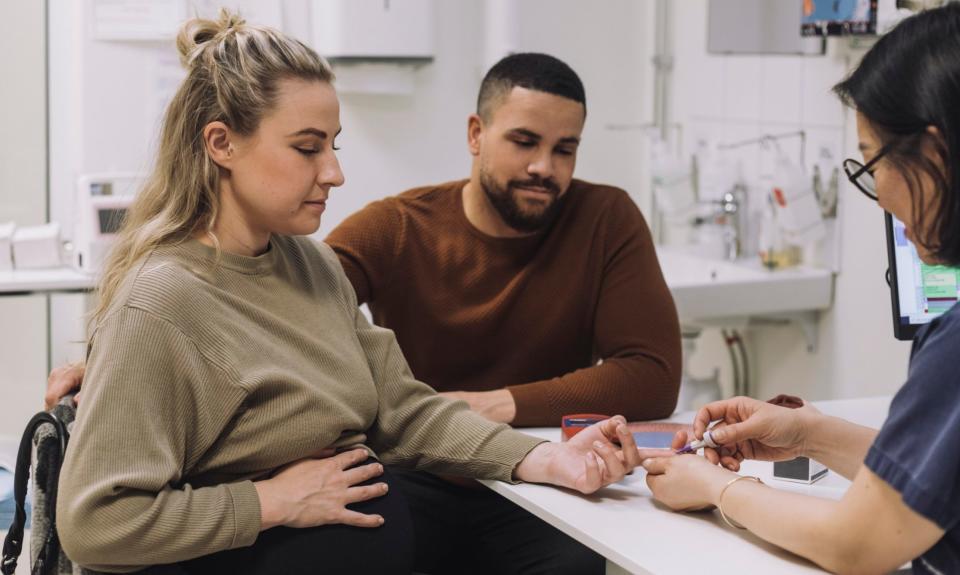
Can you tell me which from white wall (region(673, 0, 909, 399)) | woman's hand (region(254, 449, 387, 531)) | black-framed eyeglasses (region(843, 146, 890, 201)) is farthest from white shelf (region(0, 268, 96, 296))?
black-framed eyeglasses (region(843, 146, 890, 201))

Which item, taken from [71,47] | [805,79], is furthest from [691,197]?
[71,47]

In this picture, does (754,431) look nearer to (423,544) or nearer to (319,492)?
(319,492)

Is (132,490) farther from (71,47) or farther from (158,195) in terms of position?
(71,47)

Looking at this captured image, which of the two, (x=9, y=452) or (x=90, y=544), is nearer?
(x=90, y=544)

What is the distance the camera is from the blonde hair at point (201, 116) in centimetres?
163

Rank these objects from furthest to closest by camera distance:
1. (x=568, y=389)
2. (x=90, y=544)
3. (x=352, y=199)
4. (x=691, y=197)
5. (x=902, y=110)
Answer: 1. (x=352, y=199)
2. (x=691, y=197)
3. (x=568, y=389)
4. (x=90, y=544)
5. (x=902, y=110)

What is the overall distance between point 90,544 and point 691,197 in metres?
2.54

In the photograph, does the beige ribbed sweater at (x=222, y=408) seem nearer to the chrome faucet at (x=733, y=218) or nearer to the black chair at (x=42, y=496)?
the black chair at (x=42, y=496)

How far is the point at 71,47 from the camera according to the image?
3689 millimetres

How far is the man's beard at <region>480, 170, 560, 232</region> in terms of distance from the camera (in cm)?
223

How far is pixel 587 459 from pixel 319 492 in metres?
0.37

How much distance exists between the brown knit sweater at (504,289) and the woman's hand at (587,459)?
17.4 inches

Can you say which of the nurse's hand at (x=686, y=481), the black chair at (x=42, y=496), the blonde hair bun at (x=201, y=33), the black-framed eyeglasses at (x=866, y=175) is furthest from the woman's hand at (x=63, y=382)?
the black-framed eyeglasses at (x=866, y=175)

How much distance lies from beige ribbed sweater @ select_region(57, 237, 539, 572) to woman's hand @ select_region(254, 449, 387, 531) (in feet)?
0.08
